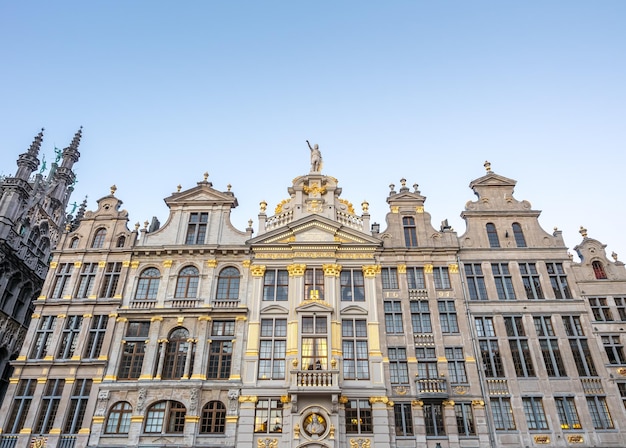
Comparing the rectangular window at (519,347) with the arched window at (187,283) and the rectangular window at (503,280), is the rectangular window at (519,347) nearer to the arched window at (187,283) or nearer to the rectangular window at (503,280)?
the rectangular window at (503,280)

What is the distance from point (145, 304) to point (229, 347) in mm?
7018

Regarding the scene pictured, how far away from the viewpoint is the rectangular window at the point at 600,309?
31.2 meters

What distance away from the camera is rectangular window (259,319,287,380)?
97.1 feet

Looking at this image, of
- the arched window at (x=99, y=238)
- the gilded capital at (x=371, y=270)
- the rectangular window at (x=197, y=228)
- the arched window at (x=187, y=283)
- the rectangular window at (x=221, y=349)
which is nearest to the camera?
the rectangular window at (x=221, y=349)

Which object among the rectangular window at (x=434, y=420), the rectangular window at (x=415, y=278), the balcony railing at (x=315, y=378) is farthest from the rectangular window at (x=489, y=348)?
the balcony railing at (x=315, y=378)

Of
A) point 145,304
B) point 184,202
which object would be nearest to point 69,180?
point 184,202

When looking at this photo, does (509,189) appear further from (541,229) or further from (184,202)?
(184,202)

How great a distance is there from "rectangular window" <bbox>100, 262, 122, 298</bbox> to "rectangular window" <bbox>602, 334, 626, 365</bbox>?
34457 millimetres

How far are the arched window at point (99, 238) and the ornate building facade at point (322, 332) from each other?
0.11 m

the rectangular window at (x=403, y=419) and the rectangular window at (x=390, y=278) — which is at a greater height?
the rectangular window at (x=390, y=278)

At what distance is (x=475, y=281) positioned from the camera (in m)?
32.8

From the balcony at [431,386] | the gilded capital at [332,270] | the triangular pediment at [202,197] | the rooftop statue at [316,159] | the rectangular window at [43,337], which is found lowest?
the balcony at [431,386]

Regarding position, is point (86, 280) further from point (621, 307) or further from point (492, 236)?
point (621, 307)

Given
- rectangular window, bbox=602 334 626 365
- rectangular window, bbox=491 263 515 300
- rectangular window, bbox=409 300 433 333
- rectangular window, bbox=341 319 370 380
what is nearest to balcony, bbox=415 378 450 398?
rectangular window, bbox=341 319 370 380
